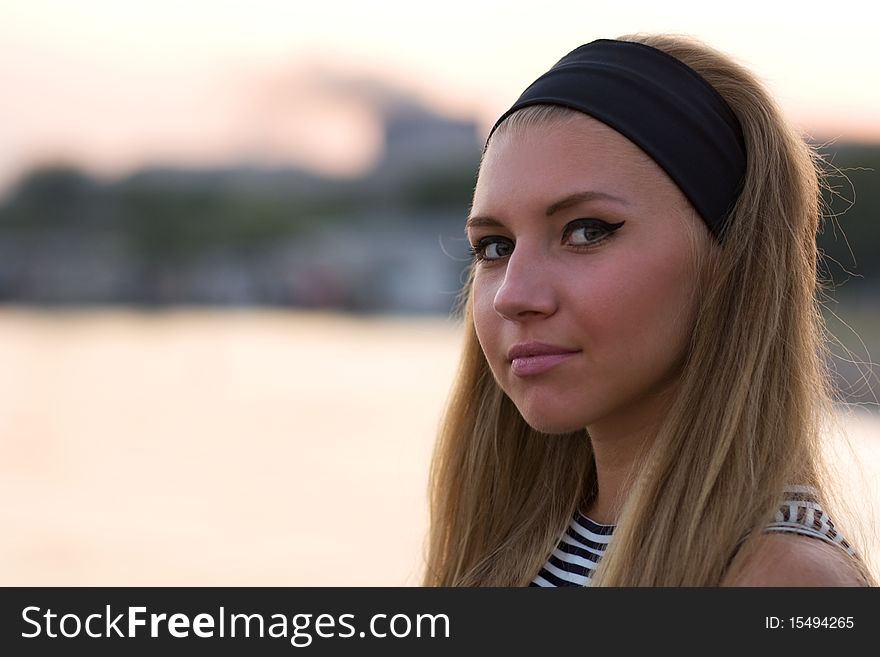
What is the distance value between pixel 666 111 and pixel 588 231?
0.84 feet

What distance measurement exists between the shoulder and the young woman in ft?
0.06


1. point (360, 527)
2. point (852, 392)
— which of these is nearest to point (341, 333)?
point (360, 527)

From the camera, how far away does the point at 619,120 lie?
1815 millimetres

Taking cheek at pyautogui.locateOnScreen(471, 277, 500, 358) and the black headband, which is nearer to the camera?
the black headband

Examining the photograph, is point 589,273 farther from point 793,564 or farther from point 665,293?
point 793,564

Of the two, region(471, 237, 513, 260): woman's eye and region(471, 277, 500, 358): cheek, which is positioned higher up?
region(471, 237, 513, 260): woman's eye

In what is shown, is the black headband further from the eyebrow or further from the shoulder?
the shoulder

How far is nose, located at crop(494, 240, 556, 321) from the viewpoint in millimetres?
1776

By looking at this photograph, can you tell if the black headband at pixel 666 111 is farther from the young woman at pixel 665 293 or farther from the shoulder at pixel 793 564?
the shoulder at pixel 793 564

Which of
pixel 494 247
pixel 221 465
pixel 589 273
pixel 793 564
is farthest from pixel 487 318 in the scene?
pixel 221 465

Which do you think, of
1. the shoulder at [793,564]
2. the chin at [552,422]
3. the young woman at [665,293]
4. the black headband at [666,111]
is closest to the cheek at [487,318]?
the young woman at [665,293]

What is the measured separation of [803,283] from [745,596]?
57 centimetres

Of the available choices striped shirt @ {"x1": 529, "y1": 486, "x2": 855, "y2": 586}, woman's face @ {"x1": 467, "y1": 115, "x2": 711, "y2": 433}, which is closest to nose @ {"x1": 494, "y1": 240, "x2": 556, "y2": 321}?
woman's face @ {"x1": 467, "y1": 115, "x2": 711, "y2": 433}

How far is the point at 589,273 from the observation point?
1.76 meters
